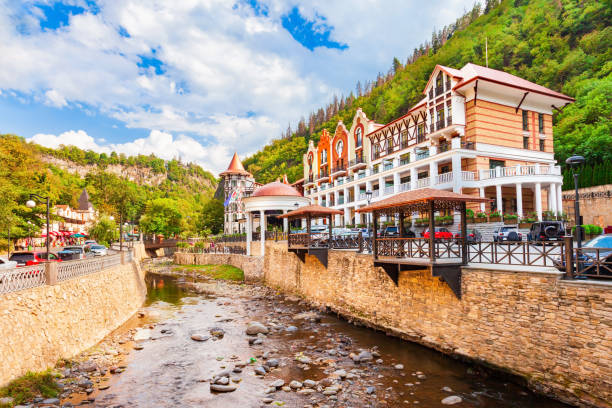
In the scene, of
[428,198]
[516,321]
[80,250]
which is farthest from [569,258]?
[80,250]

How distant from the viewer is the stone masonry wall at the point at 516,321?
712cm

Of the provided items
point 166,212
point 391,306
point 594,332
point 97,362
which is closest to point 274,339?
point 391,306

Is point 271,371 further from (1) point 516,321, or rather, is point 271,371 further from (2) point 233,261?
(2) point 233,261

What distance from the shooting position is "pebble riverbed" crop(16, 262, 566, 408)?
Answer: 8438mm

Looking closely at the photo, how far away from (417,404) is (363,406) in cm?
131

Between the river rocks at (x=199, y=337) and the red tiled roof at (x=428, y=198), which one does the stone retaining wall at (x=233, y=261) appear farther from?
the red tiled roof at (x=428, y=198)

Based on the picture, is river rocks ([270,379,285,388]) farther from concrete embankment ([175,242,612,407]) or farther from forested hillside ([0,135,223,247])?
forested hillside ([0,135,223,247])

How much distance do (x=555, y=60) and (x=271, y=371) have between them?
49525 millimetres

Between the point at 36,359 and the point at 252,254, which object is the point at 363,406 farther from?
the point at 252,254

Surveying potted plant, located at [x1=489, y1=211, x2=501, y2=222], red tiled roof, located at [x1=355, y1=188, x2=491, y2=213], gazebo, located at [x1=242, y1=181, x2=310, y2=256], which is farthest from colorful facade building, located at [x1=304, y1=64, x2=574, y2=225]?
red tiled roof, located at [x1=355, y1=188, x2=491, y2=213]

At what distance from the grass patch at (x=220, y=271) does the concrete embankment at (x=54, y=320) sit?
17109 mm

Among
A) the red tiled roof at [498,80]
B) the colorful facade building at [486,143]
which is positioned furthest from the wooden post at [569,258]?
the red tiled roof at [498,80]

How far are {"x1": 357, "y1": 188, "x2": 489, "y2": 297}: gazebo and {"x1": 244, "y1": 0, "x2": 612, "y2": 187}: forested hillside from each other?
26383 millimetres

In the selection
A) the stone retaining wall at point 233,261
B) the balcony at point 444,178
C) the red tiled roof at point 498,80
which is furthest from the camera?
the stone retaining wall at point 233,261
